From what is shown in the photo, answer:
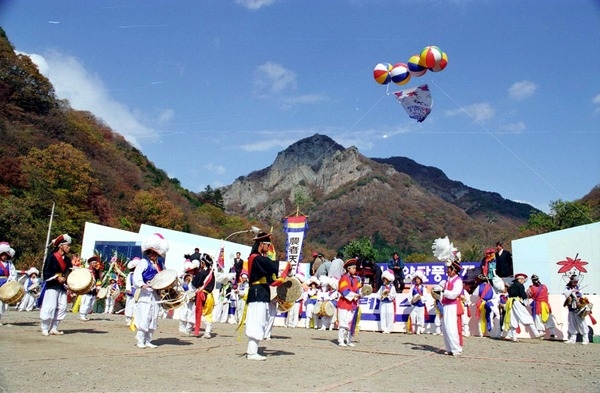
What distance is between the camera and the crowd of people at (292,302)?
891cm

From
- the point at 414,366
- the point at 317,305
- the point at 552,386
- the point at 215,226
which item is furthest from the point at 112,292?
the point at 215,226

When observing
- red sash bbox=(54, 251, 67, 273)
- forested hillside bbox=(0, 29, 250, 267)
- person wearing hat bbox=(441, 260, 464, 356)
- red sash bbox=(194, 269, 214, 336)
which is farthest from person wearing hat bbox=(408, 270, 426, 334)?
forested hillside bbox=(0, 29, 250, 267)

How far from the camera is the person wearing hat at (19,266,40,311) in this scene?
18656mm

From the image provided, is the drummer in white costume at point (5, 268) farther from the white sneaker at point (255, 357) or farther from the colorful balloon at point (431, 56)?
the colorful balloon at point (431, 56)

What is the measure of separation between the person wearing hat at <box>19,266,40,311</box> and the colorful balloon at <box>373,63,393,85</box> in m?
14.2

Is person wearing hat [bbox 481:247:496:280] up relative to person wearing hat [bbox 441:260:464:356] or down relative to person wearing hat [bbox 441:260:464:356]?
up

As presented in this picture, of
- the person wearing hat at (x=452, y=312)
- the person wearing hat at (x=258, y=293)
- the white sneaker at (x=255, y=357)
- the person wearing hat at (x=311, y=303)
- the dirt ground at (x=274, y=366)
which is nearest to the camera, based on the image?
the dirt ground at (x=274, y=366)

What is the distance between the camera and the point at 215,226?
71688 millimetres

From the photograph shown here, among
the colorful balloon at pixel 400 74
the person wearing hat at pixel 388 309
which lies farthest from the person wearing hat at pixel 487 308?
the colorful balloon at pixel 400 74

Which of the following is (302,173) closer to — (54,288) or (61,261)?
(61,261)

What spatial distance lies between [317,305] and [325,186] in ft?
353

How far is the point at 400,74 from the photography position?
48.0 ft

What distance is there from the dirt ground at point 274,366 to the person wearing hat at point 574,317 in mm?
2047

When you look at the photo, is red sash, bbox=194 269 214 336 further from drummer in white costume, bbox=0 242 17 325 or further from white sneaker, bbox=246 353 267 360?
drummer in white costume, bbox=0 242 17 325
